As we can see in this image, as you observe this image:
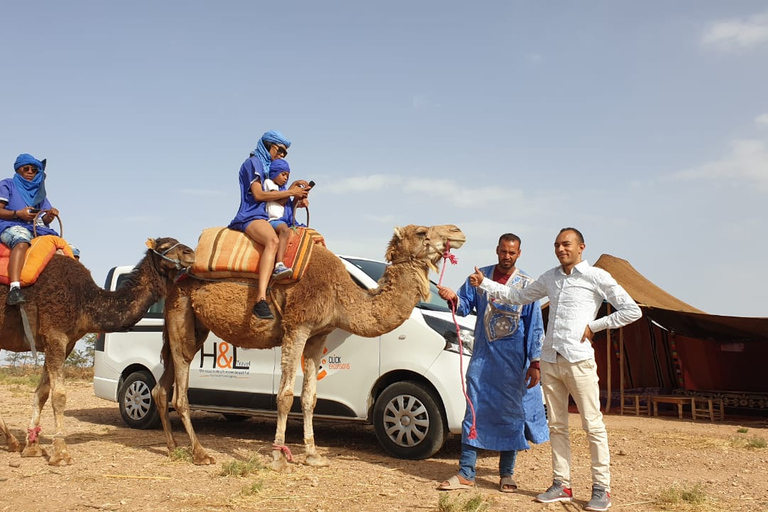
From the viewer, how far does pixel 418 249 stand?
7156 mm

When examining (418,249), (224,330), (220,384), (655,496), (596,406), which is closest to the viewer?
(596,406)

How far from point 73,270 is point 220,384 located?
244 cm

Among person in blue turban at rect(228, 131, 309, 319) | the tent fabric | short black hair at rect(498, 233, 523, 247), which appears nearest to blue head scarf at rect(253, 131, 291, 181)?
person in blue turban at rect(228, 131, 309, 319)

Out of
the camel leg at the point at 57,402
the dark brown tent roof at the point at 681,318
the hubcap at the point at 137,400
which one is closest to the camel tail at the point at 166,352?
the camel leg at the point at 57,402

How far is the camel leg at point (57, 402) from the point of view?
7223 millimetres

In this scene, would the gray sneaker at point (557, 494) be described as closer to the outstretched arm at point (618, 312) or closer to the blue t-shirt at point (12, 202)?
the outstretched arm at point (618, 312)

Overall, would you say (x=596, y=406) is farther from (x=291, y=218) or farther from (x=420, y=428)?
(x=291, y=218)

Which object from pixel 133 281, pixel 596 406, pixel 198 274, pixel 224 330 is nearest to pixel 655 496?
pixel 596 406

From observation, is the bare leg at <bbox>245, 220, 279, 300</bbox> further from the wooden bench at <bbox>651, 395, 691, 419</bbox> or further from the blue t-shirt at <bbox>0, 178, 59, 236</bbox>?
the wooden bench at <bbox>651, 395, 691, 419</bbox>

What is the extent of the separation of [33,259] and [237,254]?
2.24m

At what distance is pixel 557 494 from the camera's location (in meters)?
5.80

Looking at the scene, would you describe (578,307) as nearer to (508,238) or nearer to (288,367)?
(508,238)

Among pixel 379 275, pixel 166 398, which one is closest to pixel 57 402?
pixel 166 398

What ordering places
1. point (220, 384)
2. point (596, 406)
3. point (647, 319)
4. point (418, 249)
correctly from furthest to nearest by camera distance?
point (647, 319) → point (220, 384) → point (418, 249) → point (596, 406)
